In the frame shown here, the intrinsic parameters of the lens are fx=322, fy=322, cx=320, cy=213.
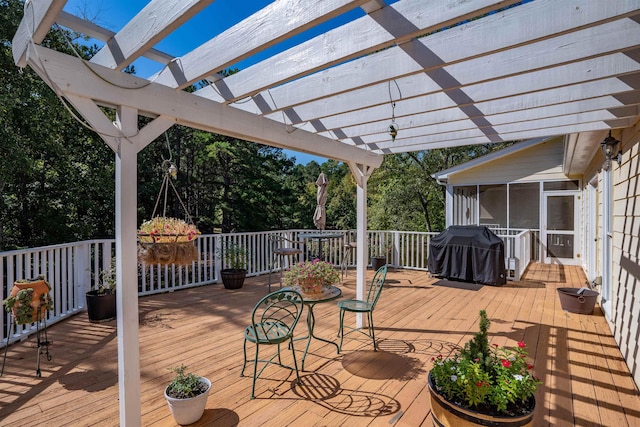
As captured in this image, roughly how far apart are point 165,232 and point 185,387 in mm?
1082

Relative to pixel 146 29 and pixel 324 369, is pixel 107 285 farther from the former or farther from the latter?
pixel 146 29

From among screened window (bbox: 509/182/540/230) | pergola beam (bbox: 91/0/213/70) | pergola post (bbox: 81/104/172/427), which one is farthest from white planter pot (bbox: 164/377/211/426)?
screened window (bbox: 509/182/540/230)

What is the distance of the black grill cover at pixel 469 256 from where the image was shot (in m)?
5.99

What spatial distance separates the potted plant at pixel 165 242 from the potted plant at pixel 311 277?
1112mm

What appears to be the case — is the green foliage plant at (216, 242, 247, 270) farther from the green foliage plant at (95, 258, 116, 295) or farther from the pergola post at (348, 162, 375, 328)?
the pergola post at (348, 162, 375, 328)

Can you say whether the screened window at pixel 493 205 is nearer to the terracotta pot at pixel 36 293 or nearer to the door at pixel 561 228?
the door at pixel 561 228

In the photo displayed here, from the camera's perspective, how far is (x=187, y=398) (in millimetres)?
2145

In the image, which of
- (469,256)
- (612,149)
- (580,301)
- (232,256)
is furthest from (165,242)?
(469,256)

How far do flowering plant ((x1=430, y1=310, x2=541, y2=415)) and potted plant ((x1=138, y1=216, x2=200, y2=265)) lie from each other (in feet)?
5.61

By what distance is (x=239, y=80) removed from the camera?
2268 millimetres

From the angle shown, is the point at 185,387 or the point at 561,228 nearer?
the point at 185,387

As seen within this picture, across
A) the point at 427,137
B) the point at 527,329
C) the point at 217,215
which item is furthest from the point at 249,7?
the point at 217,215

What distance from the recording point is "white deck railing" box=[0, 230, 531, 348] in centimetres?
380

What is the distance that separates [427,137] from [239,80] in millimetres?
2450
